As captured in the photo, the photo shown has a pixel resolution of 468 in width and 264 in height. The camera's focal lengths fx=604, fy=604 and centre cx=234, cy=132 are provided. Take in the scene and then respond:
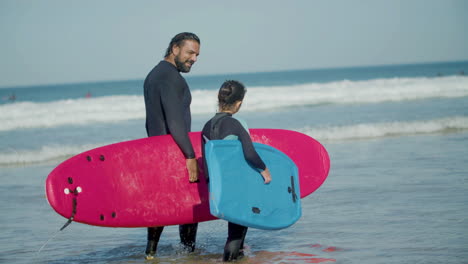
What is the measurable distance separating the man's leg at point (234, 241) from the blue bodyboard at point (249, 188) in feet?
0.61

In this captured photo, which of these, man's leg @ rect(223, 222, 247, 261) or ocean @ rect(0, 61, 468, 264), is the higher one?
man's leg @ rect(223, 222, 247, 261)

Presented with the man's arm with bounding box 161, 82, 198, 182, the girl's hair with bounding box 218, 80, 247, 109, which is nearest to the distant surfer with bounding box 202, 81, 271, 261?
the girl's hair with bounding box 218, 80, 247, 109

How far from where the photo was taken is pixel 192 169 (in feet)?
13.2

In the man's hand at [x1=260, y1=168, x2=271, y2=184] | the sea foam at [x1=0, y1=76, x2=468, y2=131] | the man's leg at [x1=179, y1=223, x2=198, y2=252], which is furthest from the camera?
the sea foam at [x1=0, y1=76, x2=468, y2=131]

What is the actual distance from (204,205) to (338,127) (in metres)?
7.74

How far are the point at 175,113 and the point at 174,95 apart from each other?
0.39 feet

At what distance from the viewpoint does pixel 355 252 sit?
13.7 ft

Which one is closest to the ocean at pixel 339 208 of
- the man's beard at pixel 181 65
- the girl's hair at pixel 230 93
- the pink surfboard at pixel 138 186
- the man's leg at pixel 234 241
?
the man's leg at pixel 234 241

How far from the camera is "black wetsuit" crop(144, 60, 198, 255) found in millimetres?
3879

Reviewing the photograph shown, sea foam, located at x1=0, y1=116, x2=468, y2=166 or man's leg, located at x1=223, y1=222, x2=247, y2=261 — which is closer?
man's leg, located at x1=223, y1=222, x2=247, y2=261

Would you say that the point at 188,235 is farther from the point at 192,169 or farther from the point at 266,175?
the point at 266,175


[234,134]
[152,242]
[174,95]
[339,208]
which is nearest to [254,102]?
[339,208]

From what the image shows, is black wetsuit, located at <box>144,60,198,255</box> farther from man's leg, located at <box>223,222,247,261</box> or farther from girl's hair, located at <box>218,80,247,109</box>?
man's leg, located at <box>223,222,247,261</box>

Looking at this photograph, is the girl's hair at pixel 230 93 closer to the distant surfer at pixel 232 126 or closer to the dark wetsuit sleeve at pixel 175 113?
the distant surfer at pixel 232 126
